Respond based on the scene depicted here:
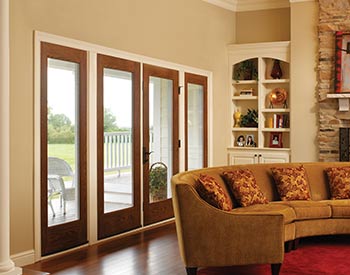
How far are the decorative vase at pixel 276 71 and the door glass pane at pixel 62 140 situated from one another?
4.00m

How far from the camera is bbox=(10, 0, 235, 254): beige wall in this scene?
4.96m

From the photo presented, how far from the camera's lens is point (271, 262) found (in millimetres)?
4430

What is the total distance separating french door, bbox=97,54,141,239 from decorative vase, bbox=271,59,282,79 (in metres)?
2.91

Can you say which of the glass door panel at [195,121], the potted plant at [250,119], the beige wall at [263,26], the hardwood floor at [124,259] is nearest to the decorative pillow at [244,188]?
the hardwood floor at [124,259]

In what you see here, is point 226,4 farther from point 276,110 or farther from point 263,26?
point 276,110

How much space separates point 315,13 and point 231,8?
1407 millimetres

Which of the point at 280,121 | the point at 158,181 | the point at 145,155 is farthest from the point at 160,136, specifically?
the point at 280,121

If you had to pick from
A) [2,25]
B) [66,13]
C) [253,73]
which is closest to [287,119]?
[253,73]

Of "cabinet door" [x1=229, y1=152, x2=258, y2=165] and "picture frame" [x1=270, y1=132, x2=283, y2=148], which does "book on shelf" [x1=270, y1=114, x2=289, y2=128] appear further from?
"cabinet door" [x1=229, y1=152, x2=258, y2=165]

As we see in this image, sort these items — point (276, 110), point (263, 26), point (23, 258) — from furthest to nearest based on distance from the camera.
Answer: point (263, 26) → point (276, 110) → point (23, 258)

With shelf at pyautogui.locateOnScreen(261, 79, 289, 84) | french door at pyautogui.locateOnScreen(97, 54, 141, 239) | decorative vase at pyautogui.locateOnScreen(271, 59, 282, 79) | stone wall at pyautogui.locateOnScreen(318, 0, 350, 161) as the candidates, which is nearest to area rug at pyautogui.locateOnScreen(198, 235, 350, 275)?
french door at pyautogui.locateOnScreen(97, 54, 141, 239)

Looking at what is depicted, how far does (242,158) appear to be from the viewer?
348 inches

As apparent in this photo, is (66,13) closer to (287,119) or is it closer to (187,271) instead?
(187,271)

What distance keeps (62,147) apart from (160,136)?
1902 mm
